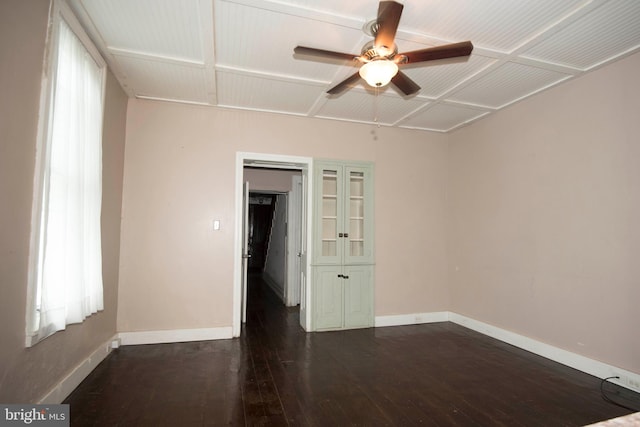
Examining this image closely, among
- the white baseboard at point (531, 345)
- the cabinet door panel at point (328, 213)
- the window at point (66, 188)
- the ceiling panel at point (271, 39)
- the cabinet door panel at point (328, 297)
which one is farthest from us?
the cabinet door panel at point (328, 213)

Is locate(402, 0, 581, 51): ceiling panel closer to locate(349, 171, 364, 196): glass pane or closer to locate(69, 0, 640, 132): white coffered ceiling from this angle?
locate(69, 0, 640, 132): white coffered ceiling

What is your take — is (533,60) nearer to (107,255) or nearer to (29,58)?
(29,58)

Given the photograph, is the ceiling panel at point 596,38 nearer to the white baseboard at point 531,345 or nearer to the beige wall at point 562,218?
the beige wall at point 562,218

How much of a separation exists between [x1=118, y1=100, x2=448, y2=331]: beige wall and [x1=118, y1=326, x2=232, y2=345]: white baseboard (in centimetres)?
7

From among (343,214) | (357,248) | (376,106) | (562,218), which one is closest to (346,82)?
(376,106)

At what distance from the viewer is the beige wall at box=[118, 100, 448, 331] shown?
3803mm

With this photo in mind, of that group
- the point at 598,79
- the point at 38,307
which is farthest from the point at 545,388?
the point at 38,307

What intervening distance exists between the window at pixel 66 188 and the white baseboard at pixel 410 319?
138 inches

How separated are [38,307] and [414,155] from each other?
15.4 feet

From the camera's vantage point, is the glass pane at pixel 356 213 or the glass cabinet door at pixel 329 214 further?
the glass pane at pixel 356 213

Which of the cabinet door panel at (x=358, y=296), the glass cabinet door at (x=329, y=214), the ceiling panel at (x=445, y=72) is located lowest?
the cabinet door panel at (x=358, y=296)

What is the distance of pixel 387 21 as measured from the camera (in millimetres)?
1954

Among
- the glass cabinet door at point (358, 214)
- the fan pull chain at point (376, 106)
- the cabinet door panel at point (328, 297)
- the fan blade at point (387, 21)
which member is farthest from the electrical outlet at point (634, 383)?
the fan pull chain at point (376, 106)

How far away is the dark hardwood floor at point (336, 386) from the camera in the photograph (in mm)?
2311
